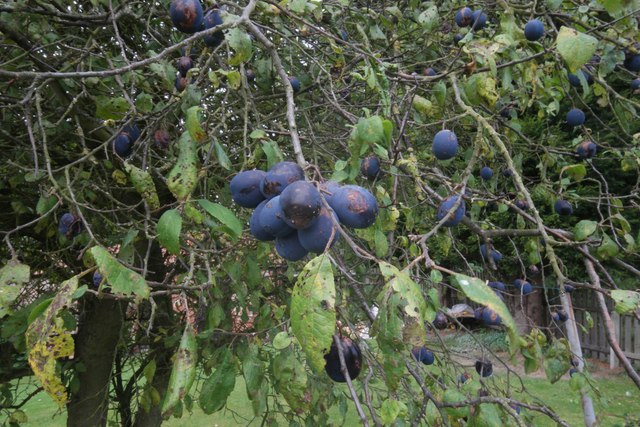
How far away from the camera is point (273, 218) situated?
94cm

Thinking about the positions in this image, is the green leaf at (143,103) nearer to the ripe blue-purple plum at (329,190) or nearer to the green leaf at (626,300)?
the ripe blue-purple plum at (329,190)

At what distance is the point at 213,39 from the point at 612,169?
6.94 metres

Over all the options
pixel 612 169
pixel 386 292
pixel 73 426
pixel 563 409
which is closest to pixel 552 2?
pixel 386 292

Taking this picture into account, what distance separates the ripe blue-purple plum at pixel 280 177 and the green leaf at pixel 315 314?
223 mm

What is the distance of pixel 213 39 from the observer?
5.42 feet

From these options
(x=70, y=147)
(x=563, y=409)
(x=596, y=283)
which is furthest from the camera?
(x=563, y=409)

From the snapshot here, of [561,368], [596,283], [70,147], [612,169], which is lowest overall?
[612,169]

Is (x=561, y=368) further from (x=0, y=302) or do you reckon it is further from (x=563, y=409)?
(x=563, y=409)

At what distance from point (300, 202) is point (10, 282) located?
3.05 feet

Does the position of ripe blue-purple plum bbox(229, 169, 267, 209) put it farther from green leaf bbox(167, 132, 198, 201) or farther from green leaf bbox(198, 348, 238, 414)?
green leaf bbox(198, 348, 238, 414)

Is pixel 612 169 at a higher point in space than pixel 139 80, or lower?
lower

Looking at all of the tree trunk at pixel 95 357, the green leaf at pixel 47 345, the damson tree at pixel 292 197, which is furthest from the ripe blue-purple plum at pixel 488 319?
the tree trunk at pixel 95 357

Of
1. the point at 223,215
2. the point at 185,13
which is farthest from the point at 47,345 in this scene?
the point at 185,13

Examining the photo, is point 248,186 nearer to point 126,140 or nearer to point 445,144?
point 445,144
